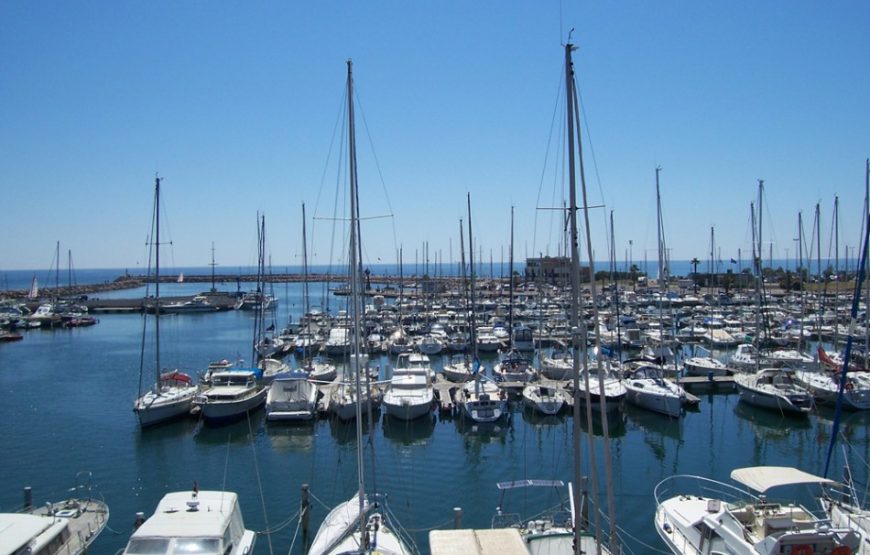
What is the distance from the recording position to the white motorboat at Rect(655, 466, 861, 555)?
1398 centimetres

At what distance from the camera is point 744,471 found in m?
17.9

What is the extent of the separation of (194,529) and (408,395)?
20189 millimetres

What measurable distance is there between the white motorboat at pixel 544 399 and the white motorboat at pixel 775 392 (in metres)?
11.4

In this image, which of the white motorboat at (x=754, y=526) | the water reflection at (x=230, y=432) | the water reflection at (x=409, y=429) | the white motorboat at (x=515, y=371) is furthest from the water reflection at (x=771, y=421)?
the water reflection at (x=230, y=432)

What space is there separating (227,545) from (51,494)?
1329 centimetres

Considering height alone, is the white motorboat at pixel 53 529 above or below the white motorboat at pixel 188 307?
below

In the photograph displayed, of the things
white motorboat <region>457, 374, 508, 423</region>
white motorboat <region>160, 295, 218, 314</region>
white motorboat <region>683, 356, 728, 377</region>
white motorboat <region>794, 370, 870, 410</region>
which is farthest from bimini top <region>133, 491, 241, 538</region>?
white motorboat <region>160, 295, 218, 314</region>

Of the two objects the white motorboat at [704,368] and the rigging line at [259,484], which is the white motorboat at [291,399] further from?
the white motorboat at [704,368]

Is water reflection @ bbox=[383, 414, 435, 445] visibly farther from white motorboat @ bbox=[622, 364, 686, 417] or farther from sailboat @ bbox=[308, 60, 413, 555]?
sailboat @ bbox=[308, 60, 413, 555]

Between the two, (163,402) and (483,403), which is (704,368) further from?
(163,402)

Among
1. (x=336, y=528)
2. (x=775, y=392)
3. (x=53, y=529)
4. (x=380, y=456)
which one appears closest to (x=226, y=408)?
(x=380, y=456)

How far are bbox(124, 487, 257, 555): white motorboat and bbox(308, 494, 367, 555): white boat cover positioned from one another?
74.9 inches

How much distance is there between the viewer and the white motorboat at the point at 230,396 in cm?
3369

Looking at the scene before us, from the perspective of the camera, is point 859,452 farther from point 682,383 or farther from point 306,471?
point 306,471
